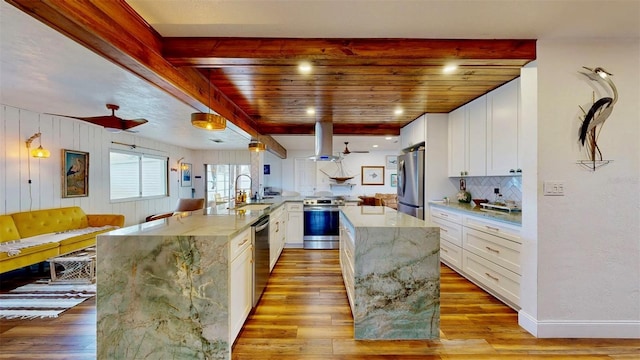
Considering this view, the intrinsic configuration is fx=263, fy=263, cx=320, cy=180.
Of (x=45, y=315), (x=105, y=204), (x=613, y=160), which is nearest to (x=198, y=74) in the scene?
(x=45, y=315)

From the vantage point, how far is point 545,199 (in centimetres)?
205

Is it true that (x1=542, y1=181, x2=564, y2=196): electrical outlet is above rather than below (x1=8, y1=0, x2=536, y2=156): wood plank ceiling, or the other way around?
below

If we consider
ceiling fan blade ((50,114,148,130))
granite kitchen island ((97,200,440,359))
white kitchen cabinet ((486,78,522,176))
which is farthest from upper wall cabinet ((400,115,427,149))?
ceiling fan blade ((50,114,148,130))

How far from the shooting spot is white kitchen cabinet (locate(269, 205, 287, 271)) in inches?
133

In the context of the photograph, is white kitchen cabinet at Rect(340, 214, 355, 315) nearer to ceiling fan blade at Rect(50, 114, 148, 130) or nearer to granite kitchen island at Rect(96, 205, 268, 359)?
granite kitchen island at Rect(96, 205, 268, 359)

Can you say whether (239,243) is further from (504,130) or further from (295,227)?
(504,130)

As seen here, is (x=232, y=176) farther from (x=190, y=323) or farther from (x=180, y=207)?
(x=190, y=323)

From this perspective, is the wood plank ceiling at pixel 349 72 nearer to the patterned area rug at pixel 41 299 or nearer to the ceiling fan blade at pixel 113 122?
the ceiling fan blade at pixel 113 122

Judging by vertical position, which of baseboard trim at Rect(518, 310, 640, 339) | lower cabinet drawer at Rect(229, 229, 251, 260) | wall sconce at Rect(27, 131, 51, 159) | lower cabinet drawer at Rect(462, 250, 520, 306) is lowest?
baseboard trim at Rect(518, 310, 640, 339)

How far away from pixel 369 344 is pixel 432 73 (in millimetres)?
2457

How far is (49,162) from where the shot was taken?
4.12 metres

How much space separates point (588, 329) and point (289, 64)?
3200 millimetres

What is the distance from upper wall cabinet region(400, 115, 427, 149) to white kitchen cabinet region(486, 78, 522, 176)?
1.06 m

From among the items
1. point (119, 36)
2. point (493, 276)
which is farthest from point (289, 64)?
point (493, 276)
